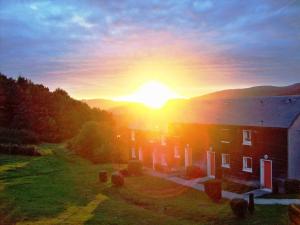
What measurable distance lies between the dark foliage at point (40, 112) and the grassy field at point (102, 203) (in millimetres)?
36452

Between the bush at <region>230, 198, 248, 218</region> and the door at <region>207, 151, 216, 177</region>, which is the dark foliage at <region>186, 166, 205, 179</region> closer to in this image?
the door at <region>207, 151, 216, 177</region>

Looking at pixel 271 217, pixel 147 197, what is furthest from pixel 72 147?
pixel 271 217

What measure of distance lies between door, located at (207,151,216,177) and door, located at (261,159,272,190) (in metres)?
6.73

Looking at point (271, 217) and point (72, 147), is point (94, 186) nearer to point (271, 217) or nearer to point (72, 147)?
point (271, 217)

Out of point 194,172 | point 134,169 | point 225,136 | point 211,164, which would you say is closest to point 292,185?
point 225,136

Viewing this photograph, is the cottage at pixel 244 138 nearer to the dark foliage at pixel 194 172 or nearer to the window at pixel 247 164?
the window at pixel 247 164

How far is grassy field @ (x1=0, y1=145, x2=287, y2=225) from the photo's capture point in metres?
24.2

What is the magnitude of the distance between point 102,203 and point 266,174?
50.1ft

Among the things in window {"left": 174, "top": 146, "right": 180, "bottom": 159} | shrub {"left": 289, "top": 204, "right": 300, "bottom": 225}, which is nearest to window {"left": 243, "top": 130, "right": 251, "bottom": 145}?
window {"left": 174, "top": 146, "right": 180, "bottom": 159}

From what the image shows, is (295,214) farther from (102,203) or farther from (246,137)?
(246,137)

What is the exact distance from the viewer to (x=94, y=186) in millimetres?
37625

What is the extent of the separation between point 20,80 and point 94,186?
225 feet

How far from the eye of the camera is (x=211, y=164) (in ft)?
132

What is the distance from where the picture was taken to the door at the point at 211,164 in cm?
3974
